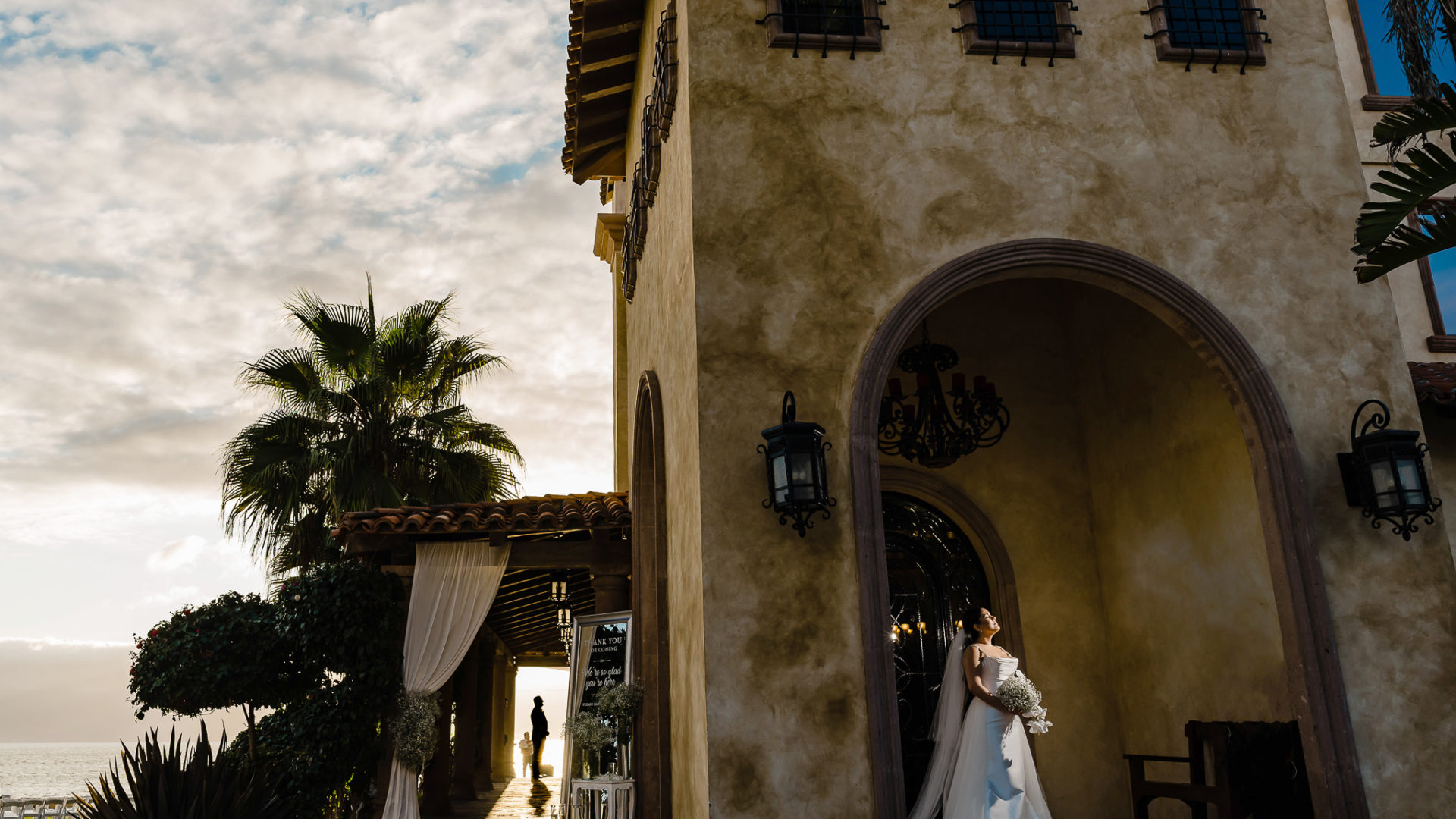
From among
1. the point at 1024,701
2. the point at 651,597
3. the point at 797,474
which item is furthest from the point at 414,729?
the point at 1024,701

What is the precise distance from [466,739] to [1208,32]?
581 inches

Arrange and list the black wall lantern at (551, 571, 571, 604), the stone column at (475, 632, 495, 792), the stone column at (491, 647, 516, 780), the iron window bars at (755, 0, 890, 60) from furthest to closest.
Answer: the stone column at (491, 647, 516, 780) → the stone column at (475, 632, 495, 792) → the black wall lantern at (551, 571, 571, 604) → the iron window bars at (755, 0, 890, 60)

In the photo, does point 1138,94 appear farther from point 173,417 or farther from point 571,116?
point 173,417

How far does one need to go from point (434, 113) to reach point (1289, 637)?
39.3 ft

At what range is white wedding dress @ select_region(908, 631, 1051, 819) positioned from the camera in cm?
593

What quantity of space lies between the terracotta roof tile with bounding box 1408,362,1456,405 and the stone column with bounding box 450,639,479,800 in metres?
13.2

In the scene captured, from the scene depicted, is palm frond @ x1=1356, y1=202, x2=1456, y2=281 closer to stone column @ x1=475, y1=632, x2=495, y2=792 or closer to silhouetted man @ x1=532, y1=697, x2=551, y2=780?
stone column @ x1=475, y1=632, x2=495, y2=792

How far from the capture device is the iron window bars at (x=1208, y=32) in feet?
22.4

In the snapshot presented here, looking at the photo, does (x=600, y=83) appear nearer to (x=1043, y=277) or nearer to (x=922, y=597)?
(x=1043, y=277)

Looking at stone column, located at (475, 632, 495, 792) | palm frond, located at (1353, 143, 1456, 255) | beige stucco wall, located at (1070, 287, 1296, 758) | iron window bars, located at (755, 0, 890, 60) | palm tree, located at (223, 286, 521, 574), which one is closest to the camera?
palm frond, located at (1353, 143, 1456, 255)

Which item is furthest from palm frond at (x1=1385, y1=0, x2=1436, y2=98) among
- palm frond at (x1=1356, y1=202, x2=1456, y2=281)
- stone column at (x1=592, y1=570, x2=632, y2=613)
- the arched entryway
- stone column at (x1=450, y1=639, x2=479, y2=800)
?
stone column at (x1=450, y1=639, x2=479, y2=800)

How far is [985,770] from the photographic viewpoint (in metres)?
6.09

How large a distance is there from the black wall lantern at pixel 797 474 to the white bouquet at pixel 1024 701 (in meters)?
1.83

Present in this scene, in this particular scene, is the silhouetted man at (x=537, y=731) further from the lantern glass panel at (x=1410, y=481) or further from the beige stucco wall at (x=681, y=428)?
the lantern glass panel at (x=1410, y=481)
